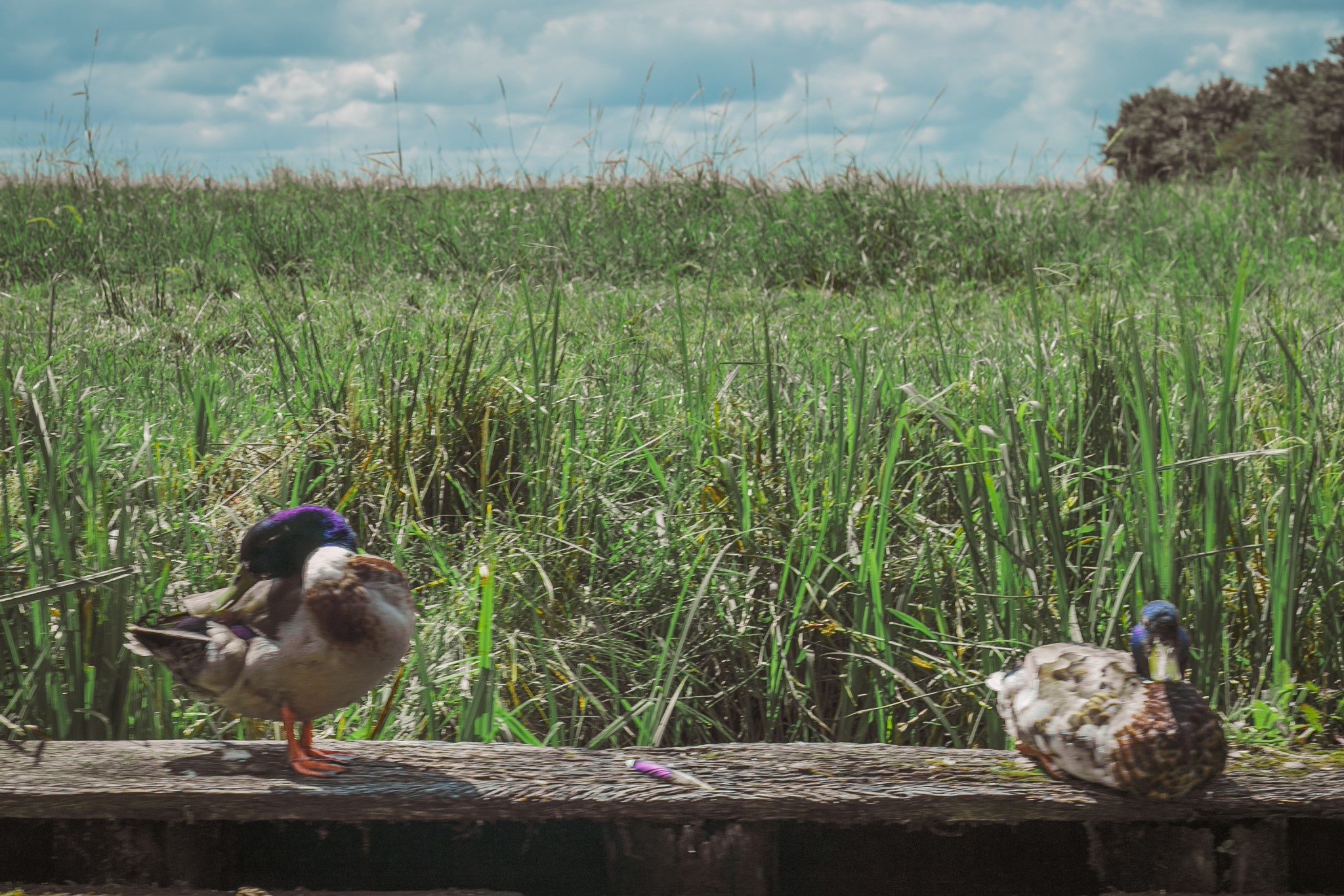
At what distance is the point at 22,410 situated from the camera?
9.15 feet

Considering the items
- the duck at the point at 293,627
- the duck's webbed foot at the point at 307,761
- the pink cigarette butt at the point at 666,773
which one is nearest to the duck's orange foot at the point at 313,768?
the duck's webbed foot at the point at 307,761

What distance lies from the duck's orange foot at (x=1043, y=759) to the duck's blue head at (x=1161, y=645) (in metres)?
0.18

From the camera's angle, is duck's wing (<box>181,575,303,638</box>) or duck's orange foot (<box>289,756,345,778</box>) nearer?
duck's wing (<box>181,575,303,638</box>)

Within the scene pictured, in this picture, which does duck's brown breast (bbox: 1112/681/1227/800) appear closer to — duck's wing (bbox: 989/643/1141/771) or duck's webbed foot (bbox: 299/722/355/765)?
duck's wing (bbox: 989/643/1141/771)

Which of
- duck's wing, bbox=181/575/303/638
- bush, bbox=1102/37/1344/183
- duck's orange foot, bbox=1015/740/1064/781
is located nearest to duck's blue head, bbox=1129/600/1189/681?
duck's orange foot, bbox=1015/740/1064/781

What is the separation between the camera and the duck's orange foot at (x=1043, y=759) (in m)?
1.43

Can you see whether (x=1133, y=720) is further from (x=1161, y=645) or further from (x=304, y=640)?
(x=304, y=640)

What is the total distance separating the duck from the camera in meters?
1.19

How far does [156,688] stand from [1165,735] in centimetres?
156

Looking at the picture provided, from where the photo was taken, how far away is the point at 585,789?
1373 millimetres

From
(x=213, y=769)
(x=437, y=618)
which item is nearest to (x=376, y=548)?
(x=437, y=618)

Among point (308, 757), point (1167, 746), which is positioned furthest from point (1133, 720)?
point (308, 757)

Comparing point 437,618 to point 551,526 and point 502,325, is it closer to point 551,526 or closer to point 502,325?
point 551,526

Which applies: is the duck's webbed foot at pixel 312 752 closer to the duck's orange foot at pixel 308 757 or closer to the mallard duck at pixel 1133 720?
the duck's orange foot at pixel 308 757
